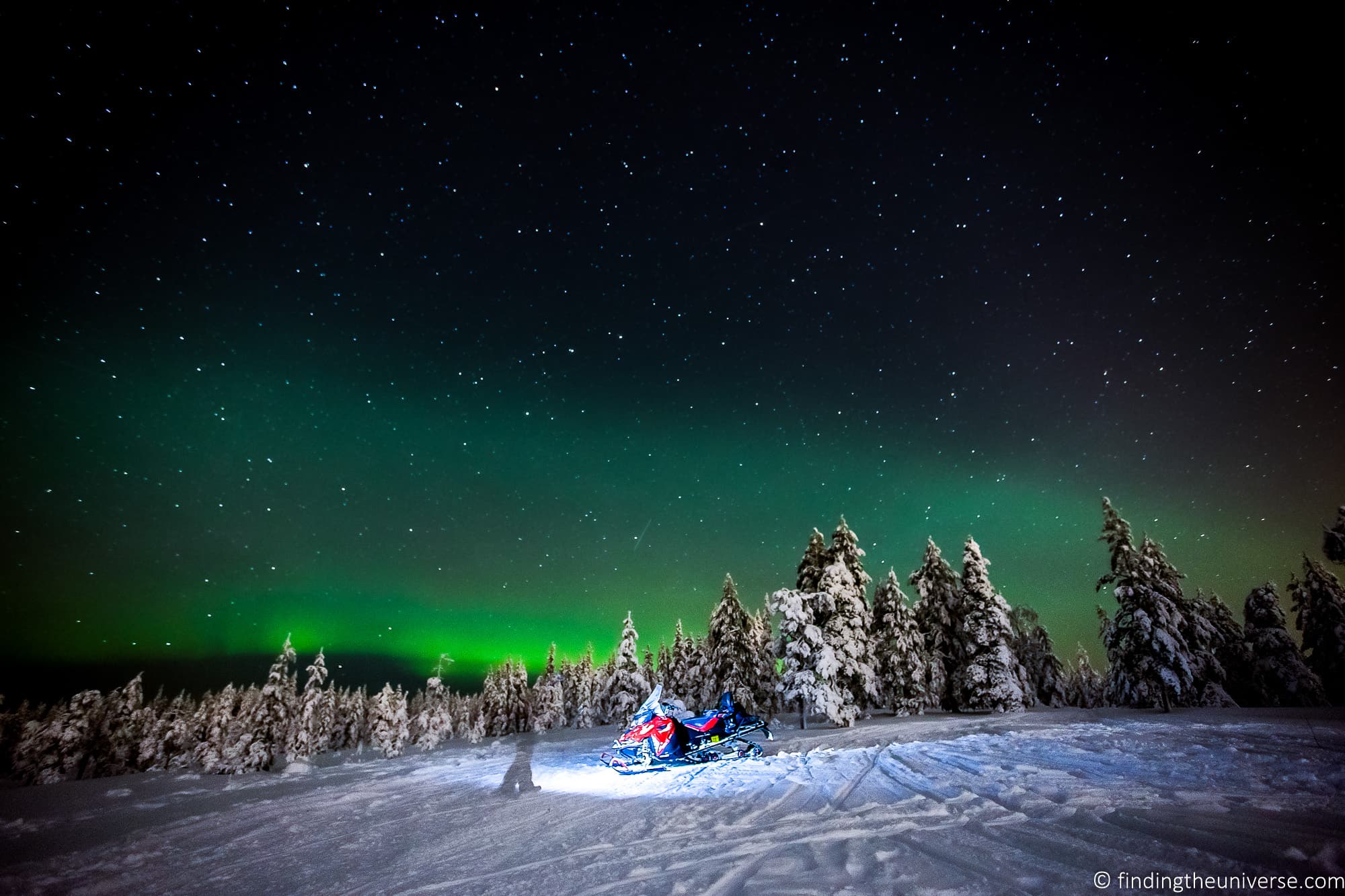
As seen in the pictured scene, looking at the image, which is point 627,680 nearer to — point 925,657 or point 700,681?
point 700,681

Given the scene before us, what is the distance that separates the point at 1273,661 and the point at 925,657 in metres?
20.6

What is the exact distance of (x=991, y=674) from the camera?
29.0 metres

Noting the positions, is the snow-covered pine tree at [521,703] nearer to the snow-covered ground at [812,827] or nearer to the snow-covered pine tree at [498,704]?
the snow-covered pine tree at [498,704]

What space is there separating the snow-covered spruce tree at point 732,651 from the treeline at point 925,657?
12cm

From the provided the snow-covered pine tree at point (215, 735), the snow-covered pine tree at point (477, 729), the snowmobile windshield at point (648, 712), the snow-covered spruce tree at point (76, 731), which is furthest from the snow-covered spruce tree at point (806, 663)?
the snow-covered spruce tree at point (76, 731)

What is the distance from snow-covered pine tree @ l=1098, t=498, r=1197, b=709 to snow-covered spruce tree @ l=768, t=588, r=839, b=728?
55.9 ft

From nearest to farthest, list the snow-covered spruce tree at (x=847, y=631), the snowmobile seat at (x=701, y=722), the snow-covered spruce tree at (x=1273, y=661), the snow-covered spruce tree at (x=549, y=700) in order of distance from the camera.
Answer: the snowmobile seat at (x=701, y=722) < the snow-covered spruce tree at (x=847, y=631) < the snow-covered spruce tree at (x=1273, y=661) < the snow-covered spruce tree at (x=549, y=700)

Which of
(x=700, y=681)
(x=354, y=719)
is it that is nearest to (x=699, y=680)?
(x=700, y=681)

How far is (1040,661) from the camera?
4306 cm

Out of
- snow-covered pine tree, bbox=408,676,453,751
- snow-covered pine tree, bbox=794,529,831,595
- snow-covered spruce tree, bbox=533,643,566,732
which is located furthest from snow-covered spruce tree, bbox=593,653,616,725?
snow-covered pine tree, bbox=794,529,831,595

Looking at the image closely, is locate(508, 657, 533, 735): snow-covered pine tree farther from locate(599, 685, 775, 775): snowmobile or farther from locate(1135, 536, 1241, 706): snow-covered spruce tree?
locate(1135, 536, 1241, 706): snow-covered spruce tree

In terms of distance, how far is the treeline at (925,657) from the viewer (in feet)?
87.9

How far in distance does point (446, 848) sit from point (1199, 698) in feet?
138

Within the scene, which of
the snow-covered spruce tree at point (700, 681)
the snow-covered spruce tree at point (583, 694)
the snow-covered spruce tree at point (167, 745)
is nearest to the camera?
the snow-covered spruce tree at point (700, 681)
